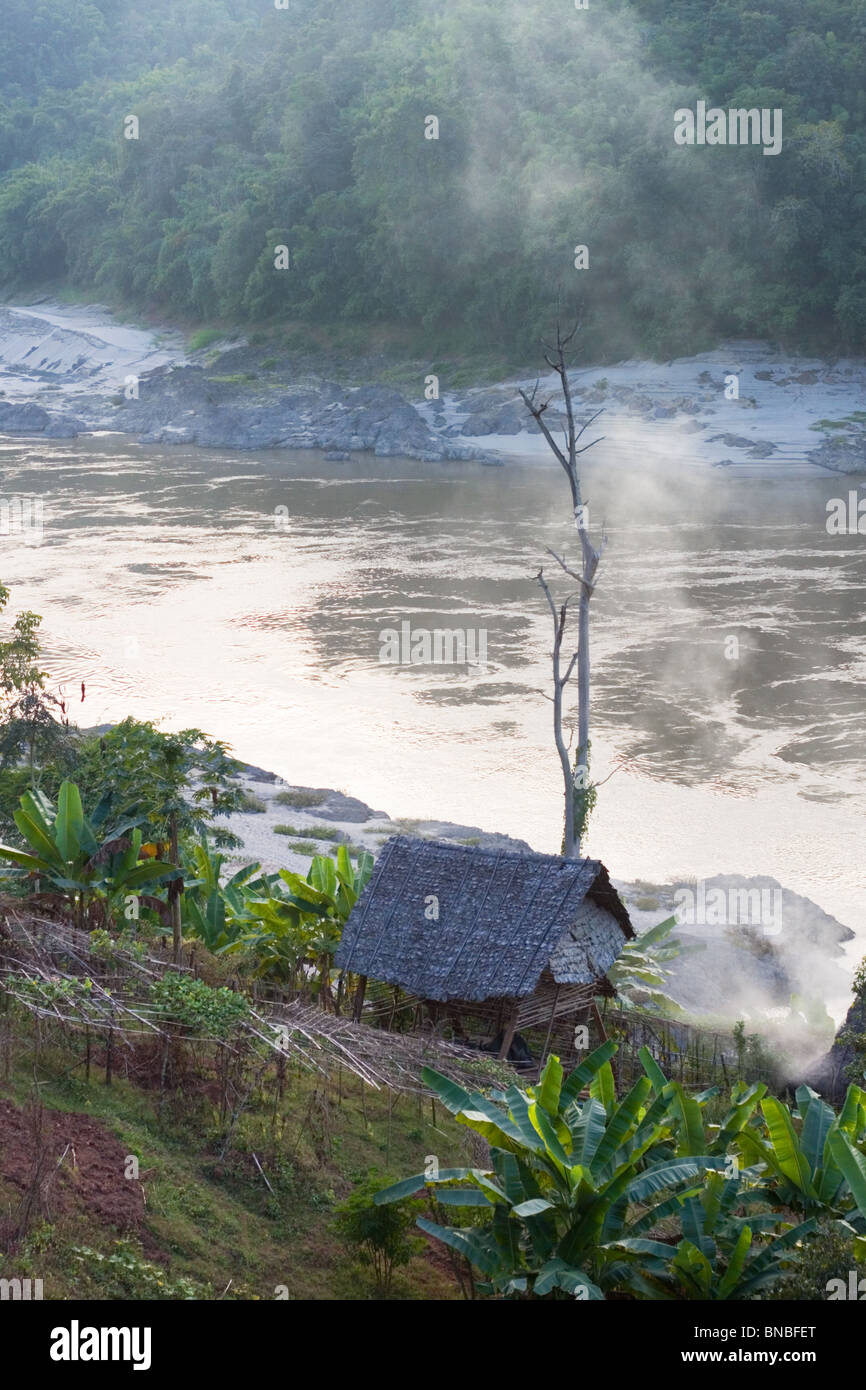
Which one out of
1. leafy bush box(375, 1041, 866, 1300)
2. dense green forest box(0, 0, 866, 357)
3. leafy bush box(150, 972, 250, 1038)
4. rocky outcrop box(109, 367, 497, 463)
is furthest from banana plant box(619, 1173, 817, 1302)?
dense green forest box(0, 0, 866, 357)

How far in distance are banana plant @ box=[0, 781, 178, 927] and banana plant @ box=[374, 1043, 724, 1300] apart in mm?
3931

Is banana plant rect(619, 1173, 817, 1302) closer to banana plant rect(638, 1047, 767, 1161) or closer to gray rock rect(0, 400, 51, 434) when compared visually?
banana plant rect(638, 1047, 767, 1161)

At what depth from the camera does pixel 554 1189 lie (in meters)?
6.58

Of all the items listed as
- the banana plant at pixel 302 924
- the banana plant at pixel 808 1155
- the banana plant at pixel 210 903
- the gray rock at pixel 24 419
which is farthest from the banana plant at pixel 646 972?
the gray rock at pixel 24 419

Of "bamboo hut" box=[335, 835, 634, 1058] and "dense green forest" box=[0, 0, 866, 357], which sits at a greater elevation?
"dense green forest" box=[0, 0, 866, 357]

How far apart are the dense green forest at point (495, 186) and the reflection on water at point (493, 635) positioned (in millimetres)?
11718

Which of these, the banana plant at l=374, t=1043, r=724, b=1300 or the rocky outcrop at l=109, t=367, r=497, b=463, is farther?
the rocky outcrop at l=109, t=367, r=497, b=463

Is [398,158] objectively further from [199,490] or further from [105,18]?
[105,18]

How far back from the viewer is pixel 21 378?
2384 inches

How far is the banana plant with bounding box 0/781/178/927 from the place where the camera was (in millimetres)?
9773

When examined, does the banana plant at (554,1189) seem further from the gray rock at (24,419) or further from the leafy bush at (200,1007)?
the gray rock at (24,419)

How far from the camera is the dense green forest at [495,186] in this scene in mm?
49906

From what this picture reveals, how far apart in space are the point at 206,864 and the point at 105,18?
11207 cm

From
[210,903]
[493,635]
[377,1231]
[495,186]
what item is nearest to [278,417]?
[495,186]
